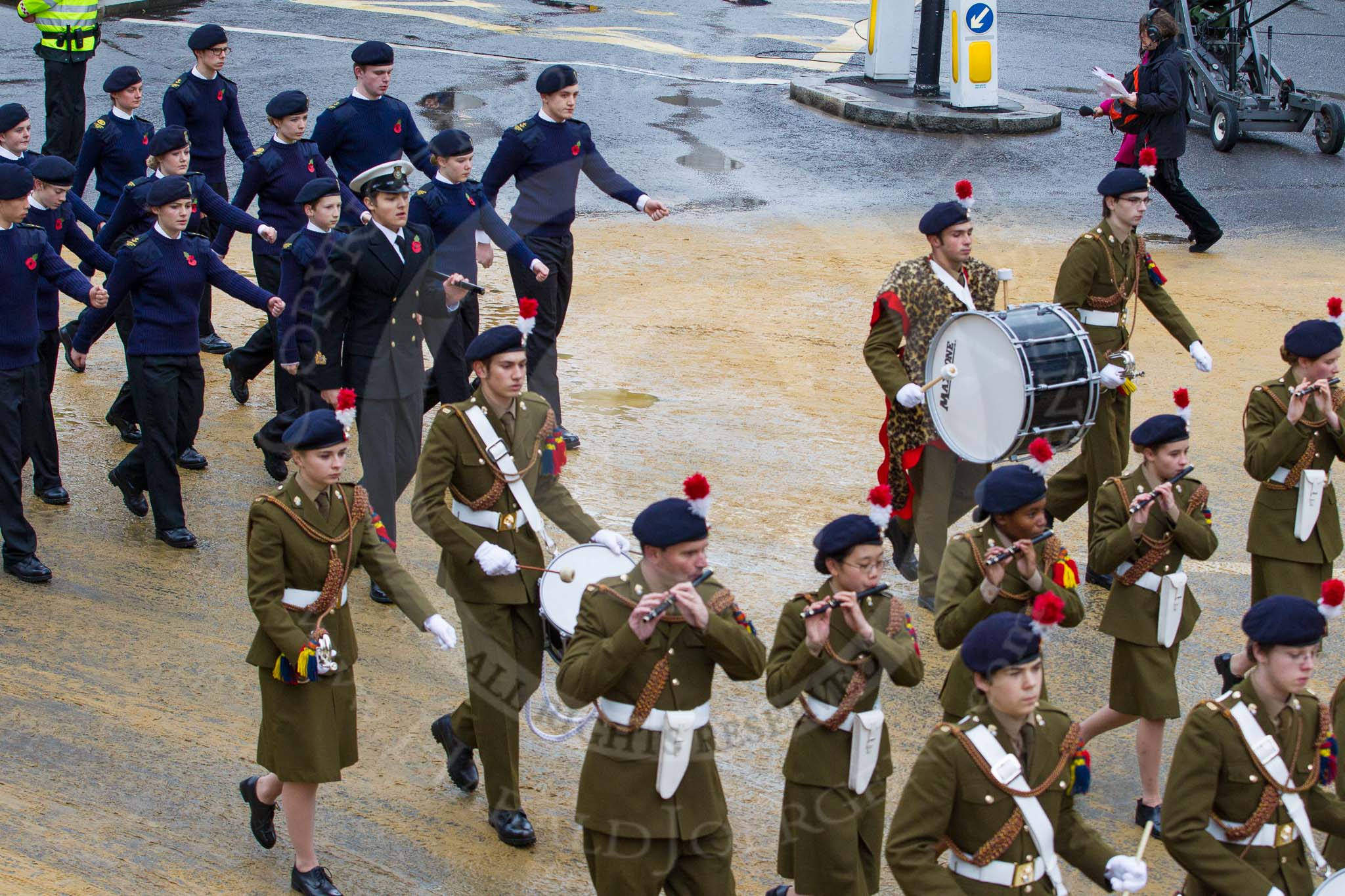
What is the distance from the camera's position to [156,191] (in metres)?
8.05

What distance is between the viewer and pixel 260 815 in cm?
589

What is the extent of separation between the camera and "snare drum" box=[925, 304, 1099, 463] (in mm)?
7227

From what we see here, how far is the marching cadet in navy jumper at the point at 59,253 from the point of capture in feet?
28.1

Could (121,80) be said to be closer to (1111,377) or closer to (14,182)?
(14,182)

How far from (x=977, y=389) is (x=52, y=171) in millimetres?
5027

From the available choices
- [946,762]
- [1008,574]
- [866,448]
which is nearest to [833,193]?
[866,448]

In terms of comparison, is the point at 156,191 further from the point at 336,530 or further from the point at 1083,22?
the point at 1083,22

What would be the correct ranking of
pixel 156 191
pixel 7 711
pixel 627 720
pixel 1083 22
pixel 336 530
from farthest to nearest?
pixel 1083 22 < pixel 156 191 < pixel 7 711 < pixel 336 530 < pixel 627 720

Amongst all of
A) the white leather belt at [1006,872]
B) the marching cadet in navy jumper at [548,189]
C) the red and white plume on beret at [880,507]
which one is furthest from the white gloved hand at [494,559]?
the marching cadet in navy jumper at [548,189]

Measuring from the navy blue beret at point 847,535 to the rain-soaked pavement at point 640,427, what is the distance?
4.75 ft

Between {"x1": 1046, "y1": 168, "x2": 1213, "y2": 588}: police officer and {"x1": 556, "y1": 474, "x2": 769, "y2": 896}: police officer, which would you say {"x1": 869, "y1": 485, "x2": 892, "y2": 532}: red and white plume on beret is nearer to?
{"x1": 556, "y1": 474, "x2": 769, "y2": 896}: police officer

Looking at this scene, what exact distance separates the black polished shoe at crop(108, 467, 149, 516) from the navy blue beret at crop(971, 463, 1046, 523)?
4.90 metres

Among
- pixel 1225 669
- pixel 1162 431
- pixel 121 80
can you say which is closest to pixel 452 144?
pixel 121 80

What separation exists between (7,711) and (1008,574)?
4144mm
